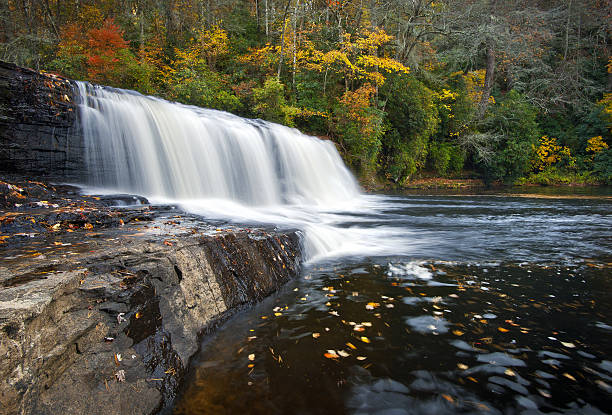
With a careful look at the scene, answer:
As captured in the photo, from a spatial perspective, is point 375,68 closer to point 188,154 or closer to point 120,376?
point 188,154

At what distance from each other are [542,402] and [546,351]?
2.08ft

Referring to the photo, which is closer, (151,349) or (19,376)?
(19,376)

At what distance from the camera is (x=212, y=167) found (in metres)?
9.17

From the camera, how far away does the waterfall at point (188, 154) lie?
23.3ft

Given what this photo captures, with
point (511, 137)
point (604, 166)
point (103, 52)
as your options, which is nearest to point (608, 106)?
point (604, 166)

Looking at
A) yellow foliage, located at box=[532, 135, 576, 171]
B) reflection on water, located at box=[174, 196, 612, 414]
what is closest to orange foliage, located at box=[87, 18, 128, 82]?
reflection on water, located at box=[174, 196, 612, 414]

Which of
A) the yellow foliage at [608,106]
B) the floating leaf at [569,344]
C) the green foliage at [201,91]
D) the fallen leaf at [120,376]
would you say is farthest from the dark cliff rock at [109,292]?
the yellow foliage at [608,106]

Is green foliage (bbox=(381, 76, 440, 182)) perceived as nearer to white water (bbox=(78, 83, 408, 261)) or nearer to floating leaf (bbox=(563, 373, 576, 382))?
white water (bbox=(78, 83, 408, 261))

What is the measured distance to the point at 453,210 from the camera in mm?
10961

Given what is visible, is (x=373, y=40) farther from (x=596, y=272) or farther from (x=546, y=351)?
(x=546, y=351)

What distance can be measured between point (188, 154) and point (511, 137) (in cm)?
2092

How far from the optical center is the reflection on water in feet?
6.57

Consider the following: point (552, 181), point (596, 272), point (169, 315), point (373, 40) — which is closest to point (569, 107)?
point (552, 181)

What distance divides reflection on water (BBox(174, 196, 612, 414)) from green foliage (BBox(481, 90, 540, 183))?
18423 millimetres
